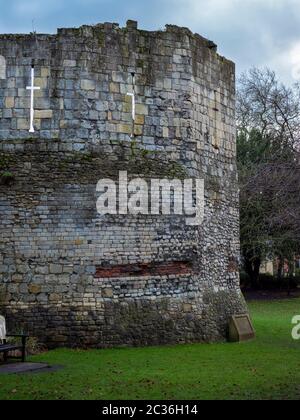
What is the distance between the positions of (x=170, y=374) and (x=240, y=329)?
19.8 ft

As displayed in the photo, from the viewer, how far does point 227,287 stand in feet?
59.2

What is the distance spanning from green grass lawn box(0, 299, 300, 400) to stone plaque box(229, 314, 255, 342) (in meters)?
0.47

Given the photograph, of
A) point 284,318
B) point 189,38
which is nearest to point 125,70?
point 189,38

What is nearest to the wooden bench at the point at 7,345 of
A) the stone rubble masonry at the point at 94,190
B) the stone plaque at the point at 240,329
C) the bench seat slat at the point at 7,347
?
the bench seat slat at the point at 7,347

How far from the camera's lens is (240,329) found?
17.2m

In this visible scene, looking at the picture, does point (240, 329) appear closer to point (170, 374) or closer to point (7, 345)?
point (170, 374)

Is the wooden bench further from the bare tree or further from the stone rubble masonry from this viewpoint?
the bare tree

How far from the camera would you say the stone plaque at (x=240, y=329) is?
1706 cm

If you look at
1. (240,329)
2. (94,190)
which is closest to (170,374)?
(94,190)

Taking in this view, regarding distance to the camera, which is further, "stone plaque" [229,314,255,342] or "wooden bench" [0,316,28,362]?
"stone plaque" [229,314,255,342]

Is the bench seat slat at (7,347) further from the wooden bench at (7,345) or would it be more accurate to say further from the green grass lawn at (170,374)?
the green grass lawn at (170,374)

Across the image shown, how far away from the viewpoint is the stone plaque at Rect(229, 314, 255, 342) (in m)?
17.1

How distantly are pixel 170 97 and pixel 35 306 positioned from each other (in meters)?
5.91

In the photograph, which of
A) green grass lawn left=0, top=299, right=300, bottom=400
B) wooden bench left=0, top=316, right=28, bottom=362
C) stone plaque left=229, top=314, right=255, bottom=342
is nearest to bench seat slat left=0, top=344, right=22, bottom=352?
wooden bench left=0, top=316, right=28, bottom=362
